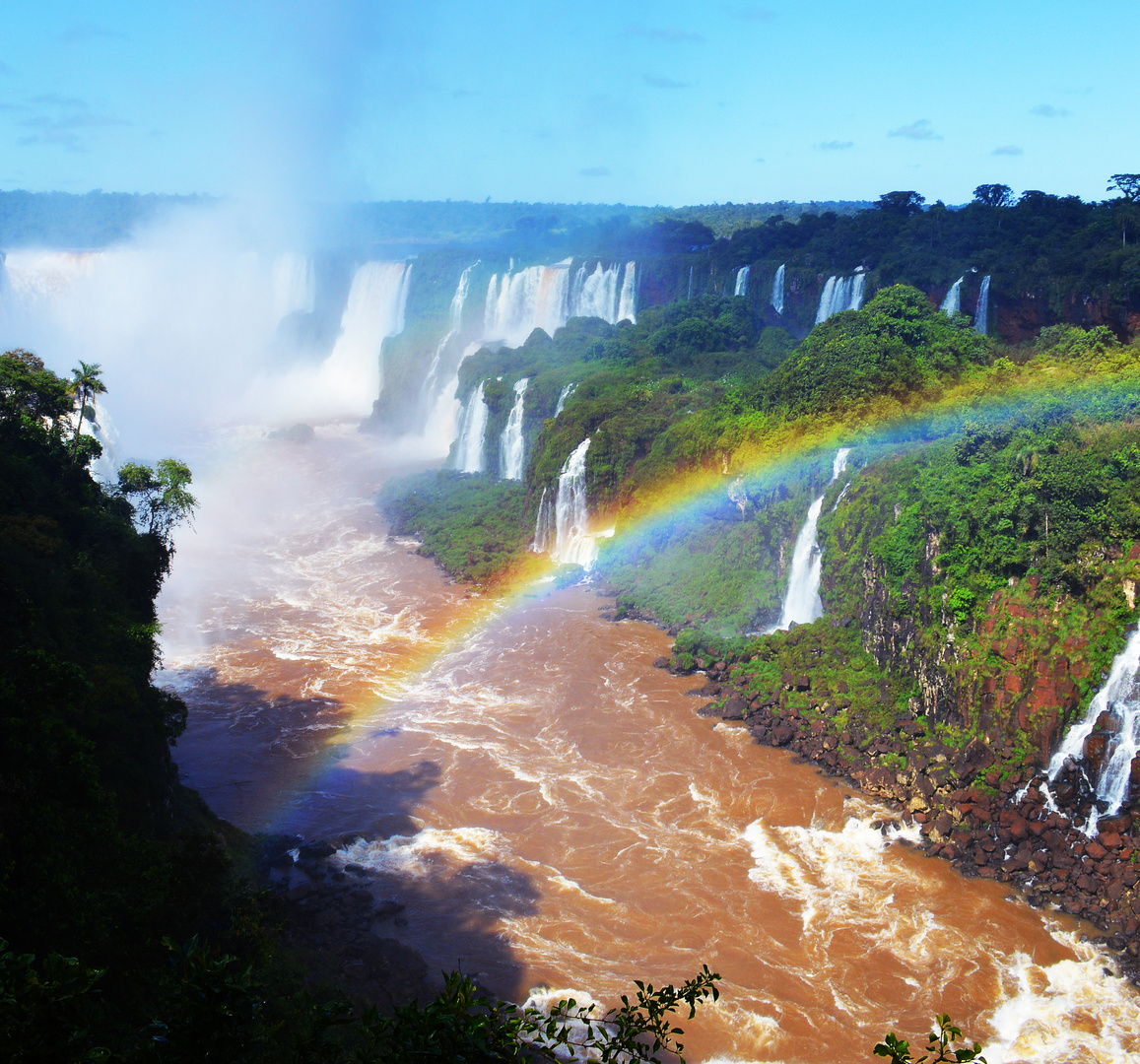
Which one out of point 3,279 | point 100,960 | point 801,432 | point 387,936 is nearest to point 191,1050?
point 100,960

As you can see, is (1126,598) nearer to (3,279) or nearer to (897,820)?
(897,820)

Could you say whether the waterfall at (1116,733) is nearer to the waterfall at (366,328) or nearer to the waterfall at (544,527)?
the waterfall at (544,527)

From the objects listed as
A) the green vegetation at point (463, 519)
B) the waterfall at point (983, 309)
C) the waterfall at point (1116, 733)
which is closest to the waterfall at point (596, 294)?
the green vegetation at point (463, 519)

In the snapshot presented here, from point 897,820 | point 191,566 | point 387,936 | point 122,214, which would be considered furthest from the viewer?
point 122,214

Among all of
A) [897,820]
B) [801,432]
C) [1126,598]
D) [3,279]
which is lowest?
[897,820]

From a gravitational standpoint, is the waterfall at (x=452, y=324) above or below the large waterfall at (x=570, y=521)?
above

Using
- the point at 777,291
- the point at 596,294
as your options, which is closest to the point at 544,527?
the point at 777,291

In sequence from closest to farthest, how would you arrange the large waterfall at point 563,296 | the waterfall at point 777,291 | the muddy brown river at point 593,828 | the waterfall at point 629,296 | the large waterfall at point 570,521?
the muddy brown river at point 593,828, the large waterfall at point 570,521, the waterfall at point 777,291, the waterfall at point 629,296, the large waterfall at point 563,296

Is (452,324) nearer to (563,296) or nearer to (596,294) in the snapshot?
(563,296)
